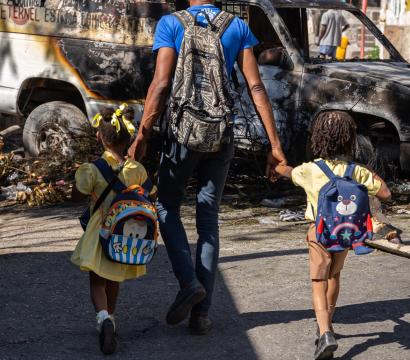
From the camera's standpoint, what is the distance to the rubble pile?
952cm

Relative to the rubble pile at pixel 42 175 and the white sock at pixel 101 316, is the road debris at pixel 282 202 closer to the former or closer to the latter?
the rubble pile at pixel 42 175

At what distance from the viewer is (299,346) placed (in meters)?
5.26

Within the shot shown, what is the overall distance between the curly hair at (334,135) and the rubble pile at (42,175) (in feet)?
16.1

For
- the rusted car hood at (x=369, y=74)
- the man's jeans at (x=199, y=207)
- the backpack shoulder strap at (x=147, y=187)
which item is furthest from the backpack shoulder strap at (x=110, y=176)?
the rusted car hood at (x=369, y=74)

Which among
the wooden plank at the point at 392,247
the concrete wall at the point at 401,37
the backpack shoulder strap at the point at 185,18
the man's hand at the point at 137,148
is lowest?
the concrete wall at the point at 401,37

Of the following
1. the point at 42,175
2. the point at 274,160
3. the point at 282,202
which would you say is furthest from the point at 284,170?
the point at 42,175

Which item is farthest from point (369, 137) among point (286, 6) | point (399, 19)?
point (399, 19)

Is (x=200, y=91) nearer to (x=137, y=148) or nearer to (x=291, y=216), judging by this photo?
(x=137, y=148)

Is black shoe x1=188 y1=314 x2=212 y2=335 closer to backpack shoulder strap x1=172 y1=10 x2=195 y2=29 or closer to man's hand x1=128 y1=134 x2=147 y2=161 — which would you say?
man's hand x1=128 y1=134 x2=147 y2=161

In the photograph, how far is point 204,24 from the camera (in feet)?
17.1

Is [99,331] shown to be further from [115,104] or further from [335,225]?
[115,104]

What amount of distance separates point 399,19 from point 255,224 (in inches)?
583

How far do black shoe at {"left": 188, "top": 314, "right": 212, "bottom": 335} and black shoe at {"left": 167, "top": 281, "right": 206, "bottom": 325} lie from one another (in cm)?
15

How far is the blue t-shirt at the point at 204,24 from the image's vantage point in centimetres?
520
